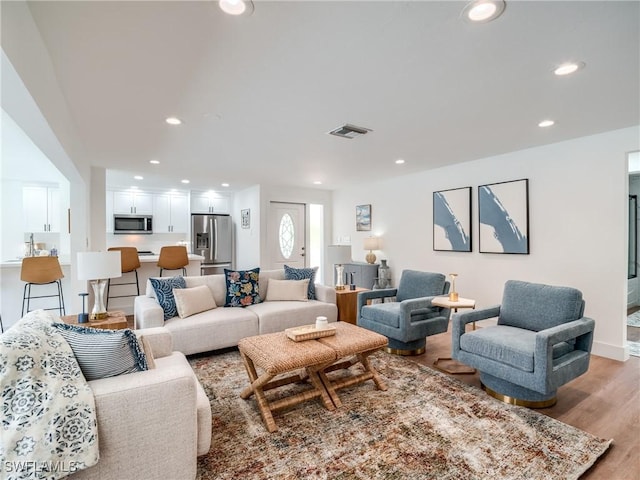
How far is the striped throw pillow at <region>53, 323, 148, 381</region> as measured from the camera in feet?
4.94

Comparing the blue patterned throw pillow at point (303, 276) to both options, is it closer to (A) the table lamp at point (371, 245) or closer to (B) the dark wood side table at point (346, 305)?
(B) the dark wood side table at point (346, 305)

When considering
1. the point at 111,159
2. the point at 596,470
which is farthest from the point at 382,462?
the point at 111,159

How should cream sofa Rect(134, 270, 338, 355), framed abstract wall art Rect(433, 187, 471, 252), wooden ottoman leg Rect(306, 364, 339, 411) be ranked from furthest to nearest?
framed abstract wall art Rect(433, 187, 471, 252), cream sofa Rect(134, 270, 338, 355), wooden ottoman leg Rect(306, 364, 339, 411)

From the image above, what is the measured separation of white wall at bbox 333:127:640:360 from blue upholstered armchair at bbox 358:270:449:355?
1.20 m

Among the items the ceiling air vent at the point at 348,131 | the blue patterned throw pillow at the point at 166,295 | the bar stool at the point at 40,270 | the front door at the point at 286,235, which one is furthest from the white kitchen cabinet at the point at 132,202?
the ceiling air vent at the point at 348,131

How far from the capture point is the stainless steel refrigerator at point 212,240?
7.50 metres

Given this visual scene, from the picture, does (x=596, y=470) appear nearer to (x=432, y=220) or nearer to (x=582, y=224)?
(x=582, y=224)

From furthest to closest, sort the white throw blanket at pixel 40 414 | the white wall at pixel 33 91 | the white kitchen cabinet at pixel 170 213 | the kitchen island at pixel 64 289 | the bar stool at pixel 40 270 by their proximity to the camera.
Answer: the white kitchen cabinet at pixel 170 213
the kitchen island at pixel 64 289
the bar stool at pixel 40 270
the white wall at pixel 33 91
the white throw blanket at pixel 40 414

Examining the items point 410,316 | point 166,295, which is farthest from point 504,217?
point 166,295

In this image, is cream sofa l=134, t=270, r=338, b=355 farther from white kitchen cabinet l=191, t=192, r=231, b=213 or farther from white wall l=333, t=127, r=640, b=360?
white kitchen cabinet l=191, t=192, r=231, b=213

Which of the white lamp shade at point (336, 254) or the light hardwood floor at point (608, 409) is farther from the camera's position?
the white lamp shade at point (336, 254)

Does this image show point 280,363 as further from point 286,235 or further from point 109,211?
point 109,211

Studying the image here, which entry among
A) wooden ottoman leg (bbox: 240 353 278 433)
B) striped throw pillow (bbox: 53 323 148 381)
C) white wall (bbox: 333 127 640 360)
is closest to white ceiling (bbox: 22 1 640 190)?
white wall (bbox: 333 127 640 360)

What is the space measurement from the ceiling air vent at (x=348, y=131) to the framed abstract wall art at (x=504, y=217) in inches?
83.9
